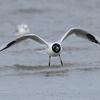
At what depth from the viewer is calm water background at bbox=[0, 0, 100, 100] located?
7.25 m

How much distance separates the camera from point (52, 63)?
36.1 feet

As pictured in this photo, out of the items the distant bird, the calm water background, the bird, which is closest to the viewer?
the calm water background

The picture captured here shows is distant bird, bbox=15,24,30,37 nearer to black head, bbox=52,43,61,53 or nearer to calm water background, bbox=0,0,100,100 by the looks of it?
calm water background, bbox=0,0,100,100

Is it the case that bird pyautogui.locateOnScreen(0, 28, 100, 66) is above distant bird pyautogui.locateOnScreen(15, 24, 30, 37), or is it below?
below

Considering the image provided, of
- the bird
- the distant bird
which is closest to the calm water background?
the distant bird

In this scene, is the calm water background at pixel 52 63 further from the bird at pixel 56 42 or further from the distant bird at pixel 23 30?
the bird at pixel 56 42

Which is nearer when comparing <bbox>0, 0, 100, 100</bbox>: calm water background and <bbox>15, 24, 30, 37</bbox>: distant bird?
<bbox>0, 0, 100, 100</bbox>: calm water background

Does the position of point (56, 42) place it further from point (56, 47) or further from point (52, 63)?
point (52, 63)

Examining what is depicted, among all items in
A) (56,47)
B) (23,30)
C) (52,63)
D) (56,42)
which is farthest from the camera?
(23,30)

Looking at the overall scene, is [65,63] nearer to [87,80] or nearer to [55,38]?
[87,80]

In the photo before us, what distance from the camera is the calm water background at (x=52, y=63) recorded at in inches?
285

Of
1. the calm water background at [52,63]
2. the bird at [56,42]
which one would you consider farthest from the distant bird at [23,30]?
the bird at [56,42]

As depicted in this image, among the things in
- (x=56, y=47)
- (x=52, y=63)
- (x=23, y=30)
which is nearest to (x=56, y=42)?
(x=56, y=47)

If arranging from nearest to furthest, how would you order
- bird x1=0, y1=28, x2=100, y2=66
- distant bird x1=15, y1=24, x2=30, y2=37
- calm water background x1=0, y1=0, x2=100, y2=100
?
calm water background x1=0, y1=0, x2=100, y2=100
bird x1=0, y1=28, x2=100, y2=66
distant bird x1=15, y1=24, x2=30, y2=37
